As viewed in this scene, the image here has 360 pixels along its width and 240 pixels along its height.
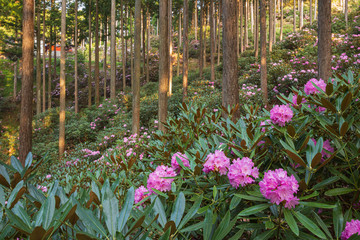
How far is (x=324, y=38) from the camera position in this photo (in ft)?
15.9

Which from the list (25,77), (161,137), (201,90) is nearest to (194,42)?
(201,90)

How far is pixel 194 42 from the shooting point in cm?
2881

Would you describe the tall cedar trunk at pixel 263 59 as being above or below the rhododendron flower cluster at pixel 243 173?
above

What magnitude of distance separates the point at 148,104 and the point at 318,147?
36.5ft

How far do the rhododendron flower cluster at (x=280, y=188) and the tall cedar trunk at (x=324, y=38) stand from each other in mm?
4713

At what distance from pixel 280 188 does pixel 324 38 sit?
5.23 m

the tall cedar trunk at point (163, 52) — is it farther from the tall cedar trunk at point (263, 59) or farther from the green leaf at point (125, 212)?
the green leaf at point (125, 212)

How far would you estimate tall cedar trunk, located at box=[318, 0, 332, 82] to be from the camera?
470 cm

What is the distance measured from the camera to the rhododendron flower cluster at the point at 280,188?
81 centimetres

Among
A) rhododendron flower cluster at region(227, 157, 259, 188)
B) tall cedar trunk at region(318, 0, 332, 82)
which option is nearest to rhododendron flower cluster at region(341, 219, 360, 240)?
rhododendron flower cluster at region(227, 157, 259, 188)

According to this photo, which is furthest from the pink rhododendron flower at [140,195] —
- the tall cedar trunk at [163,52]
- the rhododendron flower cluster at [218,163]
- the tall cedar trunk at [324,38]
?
the tall cedar trunk at [163,52]

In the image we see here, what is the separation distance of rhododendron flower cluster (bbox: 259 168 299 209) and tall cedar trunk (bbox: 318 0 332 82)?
15.5 feet

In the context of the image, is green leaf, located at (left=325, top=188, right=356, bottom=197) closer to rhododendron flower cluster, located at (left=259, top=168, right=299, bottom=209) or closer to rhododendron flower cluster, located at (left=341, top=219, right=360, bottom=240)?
rhododendron flower cluster, located at (left=341, top=219, right=360, bottom=240)

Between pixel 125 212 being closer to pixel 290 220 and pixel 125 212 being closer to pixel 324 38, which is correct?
pixel 290 220
